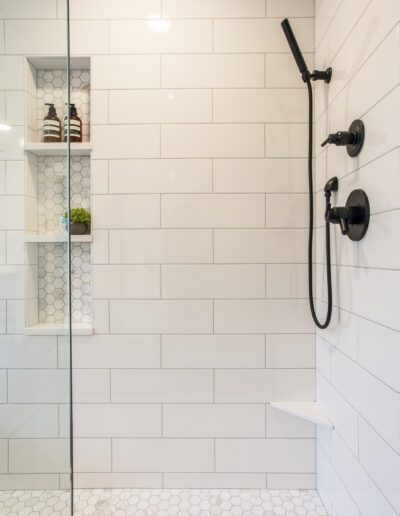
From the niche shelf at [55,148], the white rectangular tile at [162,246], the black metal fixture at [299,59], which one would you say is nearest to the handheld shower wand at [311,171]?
the black metal fixture at [299,59]

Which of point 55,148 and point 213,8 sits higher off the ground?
point 213,8

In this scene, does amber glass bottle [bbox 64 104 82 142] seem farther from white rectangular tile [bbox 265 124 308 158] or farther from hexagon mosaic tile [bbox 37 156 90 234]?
white rectangular tile [bbox 265 124 308 158]

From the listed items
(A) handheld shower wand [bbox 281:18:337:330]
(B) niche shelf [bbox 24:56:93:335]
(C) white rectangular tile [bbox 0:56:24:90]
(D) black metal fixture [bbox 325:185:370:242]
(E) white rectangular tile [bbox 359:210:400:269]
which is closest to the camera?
(E) white rectangular tile [bbox 359:210:400:269]

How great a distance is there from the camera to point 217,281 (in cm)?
124

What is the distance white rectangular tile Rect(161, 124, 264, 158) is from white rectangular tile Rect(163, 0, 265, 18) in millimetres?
436

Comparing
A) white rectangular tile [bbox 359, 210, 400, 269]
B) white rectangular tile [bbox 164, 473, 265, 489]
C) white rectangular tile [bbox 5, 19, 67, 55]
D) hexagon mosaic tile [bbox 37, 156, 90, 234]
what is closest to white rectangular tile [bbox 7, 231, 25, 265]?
hexagon mosaic tile [bbox 37, 156, 90, 234]

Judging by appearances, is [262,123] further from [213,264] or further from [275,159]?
[213,264]

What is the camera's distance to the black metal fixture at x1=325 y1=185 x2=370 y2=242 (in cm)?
85

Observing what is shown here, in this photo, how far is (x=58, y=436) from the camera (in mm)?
1231

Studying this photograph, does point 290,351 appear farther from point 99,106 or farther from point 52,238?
point 99,106

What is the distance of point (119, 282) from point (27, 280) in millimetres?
373

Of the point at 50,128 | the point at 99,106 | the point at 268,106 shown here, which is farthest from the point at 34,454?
the point at 268,106

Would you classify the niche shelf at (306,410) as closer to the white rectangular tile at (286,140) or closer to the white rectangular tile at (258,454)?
the white rectangular tile at (258,454)

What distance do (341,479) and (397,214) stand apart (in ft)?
2.93
